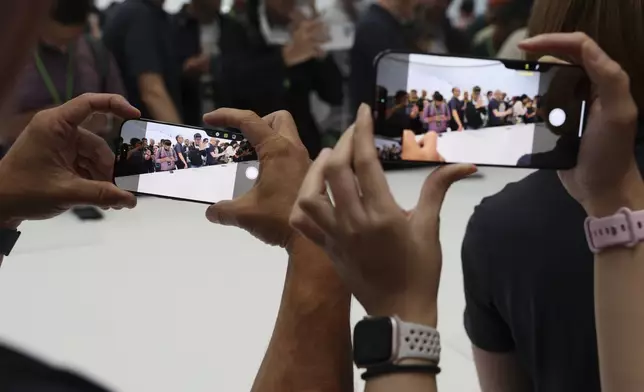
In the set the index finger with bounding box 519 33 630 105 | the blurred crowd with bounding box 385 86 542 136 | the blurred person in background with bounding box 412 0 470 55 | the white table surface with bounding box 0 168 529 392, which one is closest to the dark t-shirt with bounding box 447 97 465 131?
the blurred crowd with bounding box 385 86 542 136

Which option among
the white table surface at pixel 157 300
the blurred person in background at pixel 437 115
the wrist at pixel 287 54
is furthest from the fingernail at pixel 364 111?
the wrist at pixel 287 54

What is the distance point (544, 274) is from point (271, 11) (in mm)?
2419

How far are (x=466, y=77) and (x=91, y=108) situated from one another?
0.40 m

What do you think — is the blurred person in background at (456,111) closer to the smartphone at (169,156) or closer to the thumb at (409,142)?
the thumb at (409,142)

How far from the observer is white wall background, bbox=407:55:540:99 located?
29.2 inches

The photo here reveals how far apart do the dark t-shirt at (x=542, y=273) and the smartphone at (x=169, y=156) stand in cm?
31

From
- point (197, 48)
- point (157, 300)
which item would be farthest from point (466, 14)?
point (157, 300)

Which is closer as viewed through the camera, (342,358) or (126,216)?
(342,358)

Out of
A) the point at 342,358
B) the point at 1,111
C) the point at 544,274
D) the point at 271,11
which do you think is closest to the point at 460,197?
the point at 271,11

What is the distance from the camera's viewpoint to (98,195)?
0.81 meters

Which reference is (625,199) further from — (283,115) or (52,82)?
(52,82)

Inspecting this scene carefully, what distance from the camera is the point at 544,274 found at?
83 cm

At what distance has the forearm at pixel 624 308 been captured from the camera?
696 millimetres

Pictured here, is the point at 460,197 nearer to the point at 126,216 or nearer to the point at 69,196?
the point at 126,216
